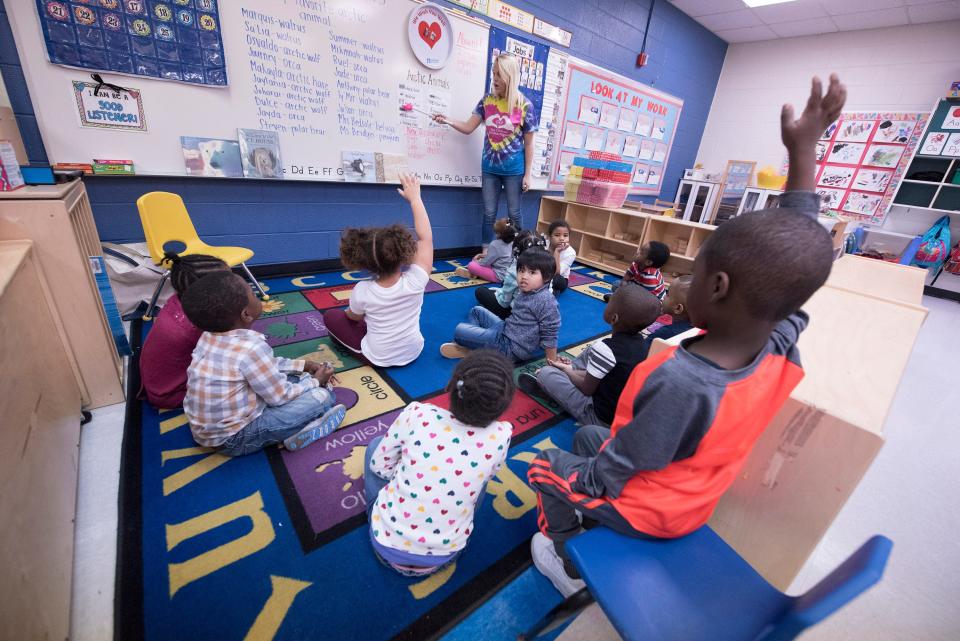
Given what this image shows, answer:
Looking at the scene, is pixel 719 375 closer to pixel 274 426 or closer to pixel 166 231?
pixel 274 426

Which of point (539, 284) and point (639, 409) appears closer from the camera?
point (639, 409)

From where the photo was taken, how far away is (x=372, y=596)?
0.93 metres

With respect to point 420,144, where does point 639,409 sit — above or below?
below

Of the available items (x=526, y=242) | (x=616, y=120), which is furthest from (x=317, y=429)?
(x=616, y=120)

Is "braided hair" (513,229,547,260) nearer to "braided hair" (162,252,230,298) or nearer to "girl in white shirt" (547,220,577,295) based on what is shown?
"girl in white shirt" (547,220,577,295)

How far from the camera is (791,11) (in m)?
4.00

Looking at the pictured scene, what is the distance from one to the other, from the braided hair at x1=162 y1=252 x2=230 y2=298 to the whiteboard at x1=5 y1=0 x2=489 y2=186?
1170mm

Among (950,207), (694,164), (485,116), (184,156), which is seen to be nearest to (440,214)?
(485,116)

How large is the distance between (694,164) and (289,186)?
5.49 meters

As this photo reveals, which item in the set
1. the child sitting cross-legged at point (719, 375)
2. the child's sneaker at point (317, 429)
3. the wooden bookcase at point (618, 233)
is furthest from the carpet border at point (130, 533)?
the wooden bookcase at point (618, 233)

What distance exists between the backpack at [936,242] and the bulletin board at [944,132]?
0.67 metres

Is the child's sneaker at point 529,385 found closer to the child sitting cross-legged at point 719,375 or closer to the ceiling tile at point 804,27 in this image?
the child sitting cross-legged at point 719,375

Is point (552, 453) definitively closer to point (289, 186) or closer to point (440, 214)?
point (289, 186)

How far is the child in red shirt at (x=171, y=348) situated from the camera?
4.32 ft
